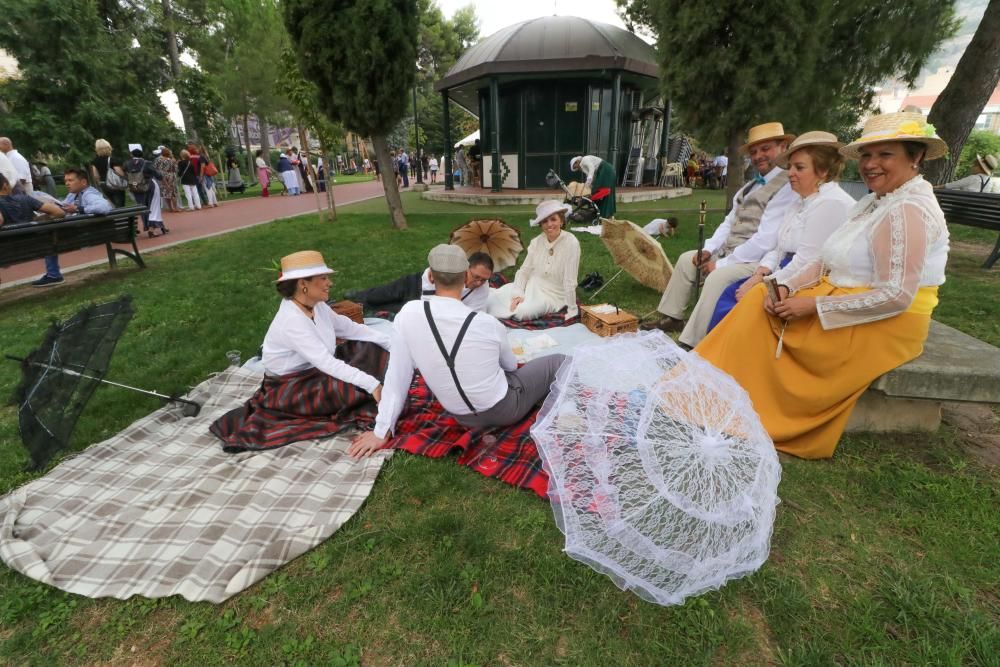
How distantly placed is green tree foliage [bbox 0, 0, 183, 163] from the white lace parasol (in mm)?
23285

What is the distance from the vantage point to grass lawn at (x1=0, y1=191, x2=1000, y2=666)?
6.79ft

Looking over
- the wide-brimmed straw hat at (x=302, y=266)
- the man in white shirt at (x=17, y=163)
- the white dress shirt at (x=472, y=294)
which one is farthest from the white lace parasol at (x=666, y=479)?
the man in white shirt at (x=17, y=163)

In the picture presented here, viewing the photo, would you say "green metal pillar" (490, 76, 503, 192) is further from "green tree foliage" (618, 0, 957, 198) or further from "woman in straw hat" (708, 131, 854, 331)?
"woman in straw hat" (708, 131, 854, 331)

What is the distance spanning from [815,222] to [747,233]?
1335mm

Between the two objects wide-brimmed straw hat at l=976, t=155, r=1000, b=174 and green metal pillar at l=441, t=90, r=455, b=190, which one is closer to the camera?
wide-brimmed straw hat at l=976, t=155, r=1000, b=174

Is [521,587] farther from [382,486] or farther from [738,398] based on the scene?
[738,398]

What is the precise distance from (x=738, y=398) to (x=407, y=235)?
9725 millimetres

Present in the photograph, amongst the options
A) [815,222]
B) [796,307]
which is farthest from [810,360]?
[815,222]

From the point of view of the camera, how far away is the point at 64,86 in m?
17.8

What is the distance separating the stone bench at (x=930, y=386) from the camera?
114 inches

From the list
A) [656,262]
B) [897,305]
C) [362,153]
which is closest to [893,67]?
[656,262]

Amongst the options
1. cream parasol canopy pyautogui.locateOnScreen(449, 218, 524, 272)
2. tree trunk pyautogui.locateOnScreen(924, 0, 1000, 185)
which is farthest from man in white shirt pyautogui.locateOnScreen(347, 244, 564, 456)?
tree trunk pyautogui.locateOnScreen(924, 0, 1000, 185)

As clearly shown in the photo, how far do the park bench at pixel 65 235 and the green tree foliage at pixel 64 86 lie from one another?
1393 cm

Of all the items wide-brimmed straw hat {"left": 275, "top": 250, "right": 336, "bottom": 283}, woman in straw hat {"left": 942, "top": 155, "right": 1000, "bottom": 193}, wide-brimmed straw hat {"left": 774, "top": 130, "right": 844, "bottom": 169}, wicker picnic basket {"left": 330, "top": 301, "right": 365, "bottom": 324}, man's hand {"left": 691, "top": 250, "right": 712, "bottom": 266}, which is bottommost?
wicker picnic basket {"left": 330, "top": 301, "right": 365, "bottom": 324}
